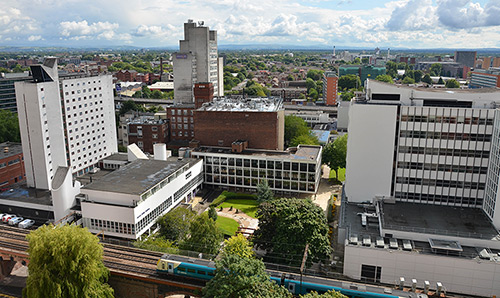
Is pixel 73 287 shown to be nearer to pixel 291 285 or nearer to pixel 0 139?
pixel 291 285

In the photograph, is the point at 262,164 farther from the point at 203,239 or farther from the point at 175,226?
the point at 203,239

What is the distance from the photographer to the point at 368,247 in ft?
129

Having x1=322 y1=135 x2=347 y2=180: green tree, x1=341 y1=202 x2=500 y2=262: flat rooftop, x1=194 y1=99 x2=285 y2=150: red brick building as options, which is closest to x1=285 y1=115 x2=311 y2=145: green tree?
x1=194 y1=99 x2=285 y2=150: red brick building

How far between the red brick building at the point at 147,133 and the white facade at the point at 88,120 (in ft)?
27.8

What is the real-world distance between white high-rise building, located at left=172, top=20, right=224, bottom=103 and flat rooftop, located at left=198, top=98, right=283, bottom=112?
32974 mm

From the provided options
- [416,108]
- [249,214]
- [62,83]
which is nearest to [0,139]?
[62,83]

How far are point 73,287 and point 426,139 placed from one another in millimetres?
42376

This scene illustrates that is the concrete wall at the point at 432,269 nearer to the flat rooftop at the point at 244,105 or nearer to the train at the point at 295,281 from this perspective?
the train at the point at 295,281

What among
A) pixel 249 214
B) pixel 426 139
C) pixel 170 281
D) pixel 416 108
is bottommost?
pixel 249 214

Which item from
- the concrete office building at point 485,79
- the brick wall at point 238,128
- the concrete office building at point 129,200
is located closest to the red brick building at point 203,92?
the brick wall at point 238,128

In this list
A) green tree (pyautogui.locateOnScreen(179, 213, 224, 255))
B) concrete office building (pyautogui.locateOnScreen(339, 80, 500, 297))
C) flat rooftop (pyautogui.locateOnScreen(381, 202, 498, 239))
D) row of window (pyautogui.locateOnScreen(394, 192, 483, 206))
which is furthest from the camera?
row of window (pyautogui.locateOnScreen(394, 192, 483, 206))

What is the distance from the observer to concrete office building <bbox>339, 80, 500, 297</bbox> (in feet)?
124

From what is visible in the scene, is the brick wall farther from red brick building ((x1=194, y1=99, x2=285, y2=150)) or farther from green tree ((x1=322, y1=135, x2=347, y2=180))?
green tree ((x1=322, y1=135, x2=347, y2=180))

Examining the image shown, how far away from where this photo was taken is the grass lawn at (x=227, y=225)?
171ft
